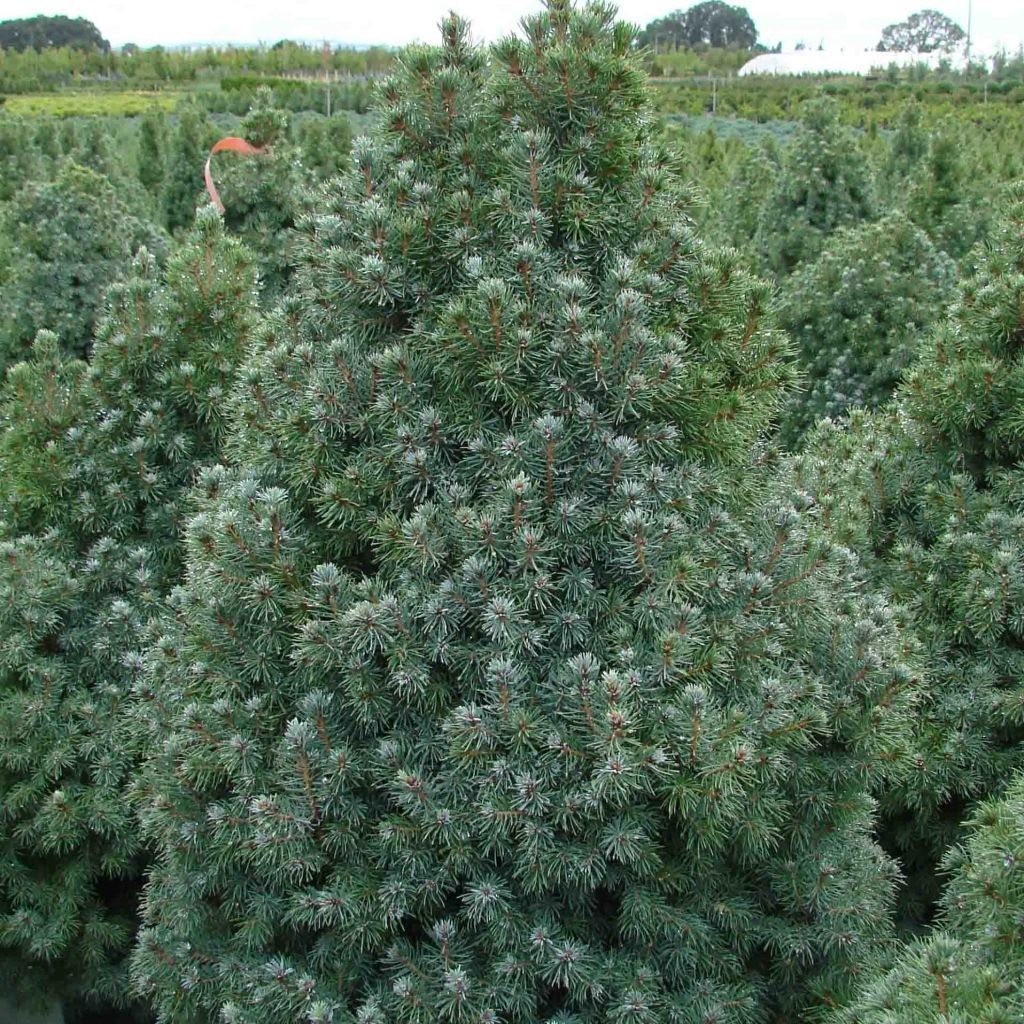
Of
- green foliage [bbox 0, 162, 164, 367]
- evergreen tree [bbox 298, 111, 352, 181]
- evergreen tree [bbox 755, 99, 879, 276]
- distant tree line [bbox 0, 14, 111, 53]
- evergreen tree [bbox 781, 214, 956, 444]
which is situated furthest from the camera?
distant tree line [bbox 0, 14, 111, 53]

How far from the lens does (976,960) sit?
107 inches

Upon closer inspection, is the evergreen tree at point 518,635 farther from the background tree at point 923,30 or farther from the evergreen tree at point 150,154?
the background tree at point 923,30

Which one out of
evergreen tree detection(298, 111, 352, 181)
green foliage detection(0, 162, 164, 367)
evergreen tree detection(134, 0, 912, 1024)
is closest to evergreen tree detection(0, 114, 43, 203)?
evergreen tree detection(298, 111, 352, 181)

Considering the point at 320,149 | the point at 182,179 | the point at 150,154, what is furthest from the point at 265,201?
the point at 150,154

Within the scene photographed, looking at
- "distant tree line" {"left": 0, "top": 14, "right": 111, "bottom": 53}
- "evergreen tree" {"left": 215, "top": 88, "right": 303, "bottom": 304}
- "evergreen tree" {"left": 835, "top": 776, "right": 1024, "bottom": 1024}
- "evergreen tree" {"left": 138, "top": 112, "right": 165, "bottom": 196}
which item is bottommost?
"evergreen tree" {"left": 835, "top": 776, "right": 1024, "bottom": 1024}

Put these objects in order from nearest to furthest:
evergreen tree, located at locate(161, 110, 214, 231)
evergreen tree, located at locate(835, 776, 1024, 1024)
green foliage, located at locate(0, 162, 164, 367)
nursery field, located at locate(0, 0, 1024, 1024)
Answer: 1. evergreen tree, located at locate(835, 776, 1024, 1024)
2. nursery field, located at locate(0, 0, 1024, 1024)
3. green foliage, located at locate(0, 162, 164, 367)
4. evergreen tree, located at locate(161, 110, 214, 231)

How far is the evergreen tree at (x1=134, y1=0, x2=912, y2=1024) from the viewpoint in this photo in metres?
2.97

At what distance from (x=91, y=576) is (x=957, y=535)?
4263 mm

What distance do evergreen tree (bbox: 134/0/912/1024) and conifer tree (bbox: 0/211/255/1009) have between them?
1465 millimetres

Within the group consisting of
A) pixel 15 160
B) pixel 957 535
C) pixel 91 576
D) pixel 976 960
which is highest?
pixel 15 160

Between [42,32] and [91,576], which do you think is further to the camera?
[42,32]

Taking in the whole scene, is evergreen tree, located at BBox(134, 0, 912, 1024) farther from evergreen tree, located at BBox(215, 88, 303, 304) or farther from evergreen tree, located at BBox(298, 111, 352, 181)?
evergreen tree, located at BBox(298, 111, 352, 181)

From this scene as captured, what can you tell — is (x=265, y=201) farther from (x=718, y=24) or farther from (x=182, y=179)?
(x=718, y=24)

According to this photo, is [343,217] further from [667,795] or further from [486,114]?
[667,795]
